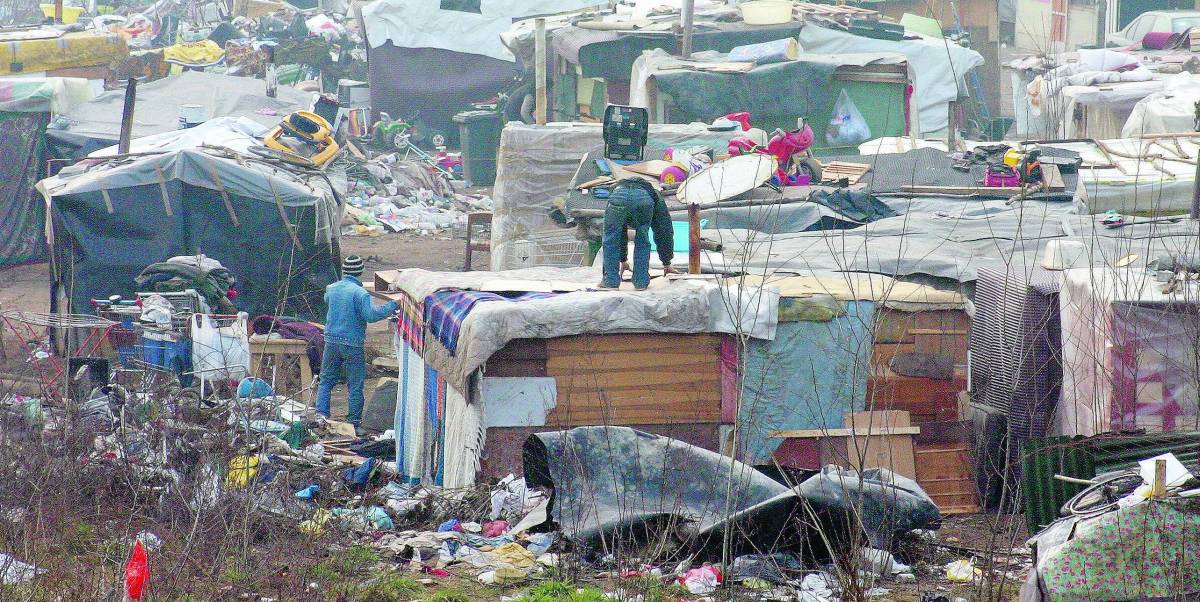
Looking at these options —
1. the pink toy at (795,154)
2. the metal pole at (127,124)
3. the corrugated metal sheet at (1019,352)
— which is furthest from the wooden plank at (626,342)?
the metal pole at (127,124)

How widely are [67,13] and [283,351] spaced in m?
28.8

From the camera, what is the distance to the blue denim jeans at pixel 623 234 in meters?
8.15

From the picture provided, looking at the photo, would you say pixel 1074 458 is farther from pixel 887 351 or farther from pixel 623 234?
pixel 623 234

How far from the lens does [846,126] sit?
17516 mm

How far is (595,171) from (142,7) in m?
32.5

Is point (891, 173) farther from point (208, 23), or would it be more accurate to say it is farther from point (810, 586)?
point (208, 23)

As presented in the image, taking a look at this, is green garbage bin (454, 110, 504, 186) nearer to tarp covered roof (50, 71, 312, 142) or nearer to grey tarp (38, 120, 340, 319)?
tarp covered roof (50, 71, 312, 142)

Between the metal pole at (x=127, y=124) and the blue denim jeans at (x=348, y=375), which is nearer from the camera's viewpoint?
the blue denim jeans at (x=348, y=375)

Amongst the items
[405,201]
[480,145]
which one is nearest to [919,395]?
[405,201]

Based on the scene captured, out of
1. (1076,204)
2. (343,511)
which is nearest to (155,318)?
(343,511)

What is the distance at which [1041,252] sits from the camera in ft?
31.4

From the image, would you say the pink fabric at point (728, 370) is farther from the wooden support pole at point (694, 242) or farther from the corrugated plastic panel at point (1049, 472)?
the corrugated plastic panel at point (1049, 472)

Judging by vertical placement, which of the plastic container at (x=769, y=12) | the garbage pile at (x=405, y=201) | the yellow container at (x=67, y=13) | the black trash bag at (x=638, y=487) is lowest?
the garbage pile at (x=405, y=201)

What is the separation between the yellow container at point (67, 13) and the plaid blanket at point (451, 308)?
31.6m
